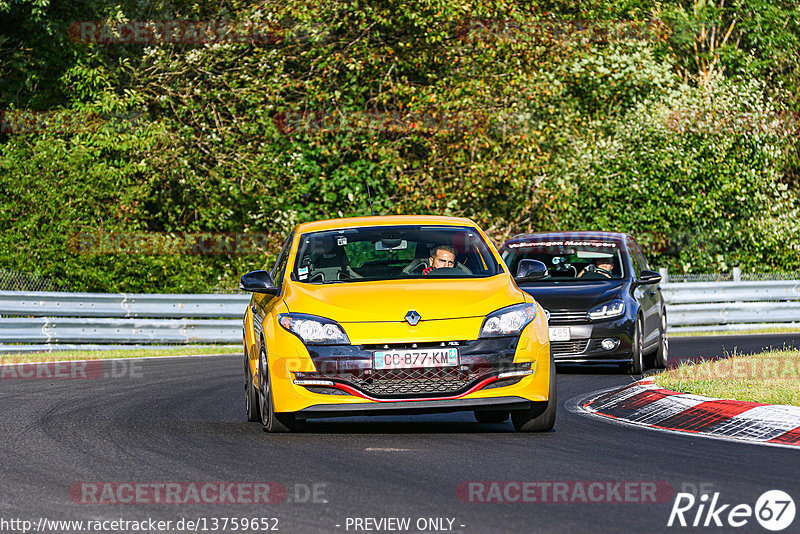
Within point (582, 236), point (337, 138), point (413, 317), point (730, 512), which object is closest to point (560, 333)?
point (582, 236)

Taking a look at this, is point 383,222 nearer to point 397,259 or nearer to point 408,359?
point 397,259

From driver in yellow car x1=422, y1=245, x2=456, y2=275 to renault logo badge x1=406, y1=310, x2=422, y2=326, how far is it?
4.59 feet

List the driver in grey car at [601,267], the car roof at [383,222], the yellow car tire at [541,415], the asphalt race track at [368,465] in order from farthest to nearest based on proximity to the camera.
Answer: the driver in grey car at [601,267]
the car roof at [383,222]
the yellow car tire at [541,415]
the asphalt race track at [368,465]

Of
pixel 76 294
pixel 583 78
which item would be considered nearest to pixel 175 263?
pixel 76 294

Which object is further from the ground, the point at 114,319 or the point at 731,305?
the point at 114,319

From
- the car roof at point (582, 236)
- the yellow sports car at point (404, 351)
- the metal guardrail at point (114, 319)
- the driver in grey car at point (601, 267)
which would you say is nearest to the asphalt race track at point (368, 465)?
the yellow sports car at point (404, 351)

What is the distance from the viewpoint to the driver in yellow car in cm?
1108

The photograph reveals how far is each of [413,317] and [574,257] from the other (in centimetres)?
828

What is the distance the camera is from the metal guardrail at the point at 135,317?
71.2 ft

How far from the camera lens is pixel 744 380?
12.5 meters

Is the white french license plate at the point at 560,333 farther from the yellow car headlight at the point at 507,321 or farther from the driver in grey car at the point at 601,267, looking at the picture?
the yellow car headlight at the point at 507,321

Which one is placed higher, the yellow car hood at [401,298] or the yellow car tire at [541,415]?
the yellow car hood at [401,298]

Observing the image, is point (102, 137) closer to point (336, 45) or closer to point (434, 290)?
point (336, 45)

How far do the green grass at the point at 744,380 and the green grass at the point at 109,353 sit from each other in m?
10.2
